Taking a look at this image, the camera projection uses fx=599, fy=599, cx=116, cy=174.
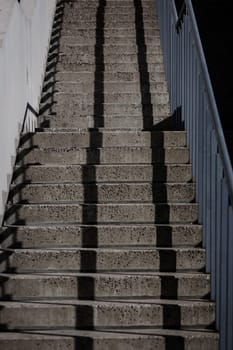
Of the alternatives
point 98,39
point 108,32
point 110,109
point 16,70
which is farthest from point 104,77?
point 16,70

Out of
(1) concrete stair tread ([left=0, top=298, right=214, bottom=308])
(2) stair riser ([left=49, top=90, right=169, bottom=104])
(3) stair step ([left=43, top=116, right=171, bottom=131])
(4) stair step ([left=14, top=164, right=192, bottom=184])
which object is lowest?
(1) concrete stair tread ([left=0, top=298, right=214, bottom=308])

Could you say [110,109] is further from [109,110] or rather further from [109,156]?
[109,156]

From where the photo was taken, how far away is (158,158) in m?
4.83

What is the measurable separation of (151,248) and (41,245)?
0.77 m

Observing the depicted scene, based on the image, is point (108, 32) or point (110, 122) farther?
point (108, 32)

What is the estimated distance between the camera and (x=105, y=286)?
Result: 388 centimetres

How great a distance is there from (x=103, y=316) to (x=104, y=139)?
1.76 metres

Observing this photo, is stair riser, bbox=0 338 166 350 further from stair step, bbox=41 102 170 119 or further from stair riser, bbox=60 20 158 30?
stair riser, bbox=60 20 158 30

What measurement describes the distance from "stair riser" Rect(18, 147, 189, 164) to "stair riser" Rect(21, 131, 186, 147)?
0.16 m

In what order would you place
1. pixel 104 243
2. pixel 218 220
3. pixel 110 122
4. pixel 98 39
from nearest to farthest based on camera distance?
pixel 218 220
pixel 104 243
pixel 110 122
pixel 98 39

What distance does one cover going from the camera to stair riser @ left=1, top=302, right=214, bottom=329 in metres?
3.71

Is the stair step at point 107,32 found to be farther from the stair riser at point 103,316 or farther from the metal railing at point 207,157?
the stair riser at point 103,316

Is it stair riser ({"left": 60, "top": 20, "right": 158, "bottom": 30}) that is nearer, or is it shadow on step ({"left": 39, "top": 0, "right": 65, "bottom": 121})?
shadow on step ({"left": 39, "top": 0, "right": 65, "bottom": 121})

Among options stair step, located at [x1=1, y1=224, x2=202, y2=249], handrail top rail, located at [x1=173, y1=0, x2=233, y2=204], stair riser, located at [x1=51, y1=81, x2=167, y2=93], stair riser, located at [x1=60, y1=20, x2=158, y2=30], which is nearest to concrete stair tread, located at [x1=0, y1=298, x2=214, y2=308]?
stair step, located at [x1=1, y1=224, x2=202, y2=249]
